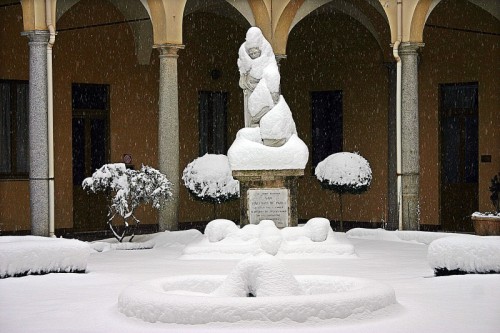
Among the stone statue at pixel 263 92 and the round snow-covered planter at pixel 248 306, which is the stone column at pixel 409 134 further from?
the round snow-covered planter at pixel 248 306

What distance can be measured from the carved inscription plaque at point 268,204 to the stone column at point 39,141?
3497 millimetres

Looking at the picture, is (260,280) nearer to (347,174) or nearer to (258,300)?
(258,300)

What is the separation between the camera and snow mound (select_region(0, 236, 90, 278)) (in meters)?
11.9

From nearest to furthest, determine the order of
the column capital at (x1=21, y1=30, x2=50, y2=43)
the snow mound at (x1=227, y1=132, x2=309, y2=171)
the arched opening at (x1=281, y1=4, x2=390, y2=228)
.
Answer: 1. the snow mound at (x1=227, y1=132, x2=309, y2=171)
2. the column capital at (x1=21, y1=30, x2=50, y2=43)
3. the arched opening at (x1=281, y1=4, x2=390, y2=228)

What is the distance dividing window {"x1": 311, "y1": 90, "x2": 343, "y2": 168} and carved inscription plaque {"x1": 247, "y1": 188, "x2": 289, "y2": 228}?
320 inches

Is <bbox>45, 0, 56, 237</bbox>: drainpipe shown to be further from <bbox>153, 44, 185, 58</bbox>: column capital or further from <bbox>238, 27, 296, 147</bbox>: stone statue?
<bbox>238, 27, 296, 147</bbox>: stone statue

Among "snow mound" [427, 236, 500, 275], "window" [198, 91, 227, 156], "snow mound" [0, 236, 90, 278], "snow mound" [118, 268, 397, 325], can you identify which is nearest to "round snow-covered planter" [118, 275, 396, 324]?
"snow mound" [118, 268, 397, 325]

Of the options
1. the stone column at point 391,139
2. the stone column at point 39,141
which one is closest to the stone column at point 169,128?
the stone column at point 39,141

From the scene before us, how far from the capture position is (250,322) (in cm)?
827

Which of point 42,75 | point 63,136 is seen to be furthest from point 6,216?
point 42,75

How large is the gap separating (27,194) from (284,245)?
6.94m

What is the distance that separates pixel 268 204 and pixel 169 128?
10.9 ft

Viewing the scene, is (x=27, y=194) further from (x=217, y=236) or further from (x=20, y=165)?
A: (x=217, y=236)

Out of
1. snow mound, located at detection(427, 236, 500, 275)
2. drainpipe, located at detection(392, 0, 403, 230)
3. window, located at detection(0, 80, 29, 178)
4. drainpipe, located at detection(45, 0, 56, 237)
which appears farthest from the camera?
window, located at detection(0, 80, 29, 178)
